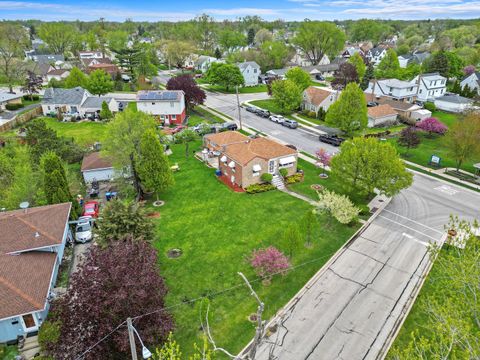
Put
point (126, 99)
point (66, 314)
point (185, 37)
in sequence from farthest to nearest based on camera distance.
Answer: point (185, 37) < point (126, 99) < point (66, 314)

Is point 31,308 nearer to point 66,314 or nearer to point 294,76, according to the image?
point 66,314

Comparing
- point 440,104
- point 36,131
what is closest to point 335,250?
point 36,131

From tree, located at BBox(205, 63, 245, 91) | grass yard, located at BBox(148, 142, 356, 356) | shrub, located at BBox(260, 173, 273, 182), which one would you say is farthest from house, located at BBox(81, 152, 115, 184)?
tree, located at BBox(205, 63, 245, 91)

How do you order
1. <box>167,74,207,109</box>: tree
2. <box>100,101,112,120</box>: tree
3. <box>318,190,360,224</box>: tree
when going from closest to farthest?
<box>318,190,360,224</box>: tree
<box>100,101,112,120</box>: tree
<box>167,74,207,109</box>: tree

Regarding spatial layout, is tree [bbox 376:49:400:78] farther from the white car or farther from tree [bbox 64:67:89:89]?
the white car

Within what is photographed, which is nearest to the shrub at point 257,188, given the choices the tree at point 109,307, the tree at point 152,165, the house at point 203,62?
the tree at point 152,165

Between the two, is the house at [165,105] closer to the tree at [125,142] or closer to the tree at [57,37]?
the tree at [125,142]
